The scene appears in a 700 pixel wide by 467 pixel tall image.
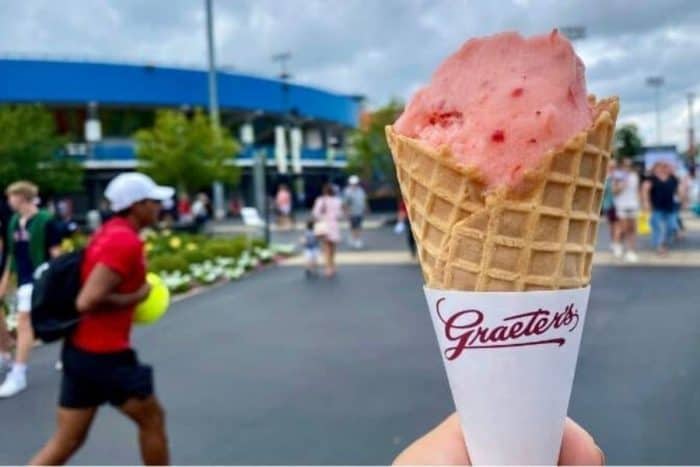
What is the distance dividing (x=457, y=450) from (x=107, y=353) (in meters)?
2.31

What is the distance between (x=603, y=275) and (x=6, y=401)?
25.9ft

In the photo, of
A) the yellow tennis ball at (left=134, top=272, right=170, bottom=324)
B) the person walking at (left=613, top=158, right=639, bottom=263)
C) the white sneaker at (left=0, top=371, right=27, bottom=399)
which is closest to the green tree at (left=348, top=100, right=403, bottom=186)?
the person walking at (left=613, top=158, right=639, bottom=263)

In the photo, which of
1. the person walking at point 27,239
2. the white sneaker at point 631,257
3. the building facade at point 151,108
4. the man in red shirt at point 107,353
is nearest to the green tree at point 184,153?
the building facade at point 151,108

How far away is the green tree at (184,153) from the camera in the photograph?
2891cm

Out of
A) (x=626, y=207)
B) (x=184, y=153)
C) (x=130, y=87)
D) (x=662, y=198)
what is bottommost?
(x=626, y=207)

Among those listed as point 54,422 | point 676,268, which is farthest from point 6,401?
Result: point 676,268

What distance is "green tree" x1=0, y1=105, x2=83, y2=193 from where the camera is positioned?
27347mm

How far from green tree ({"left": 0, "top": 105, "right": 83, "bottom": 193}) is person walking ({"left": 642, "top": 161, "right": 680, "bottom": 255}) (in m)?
23.3

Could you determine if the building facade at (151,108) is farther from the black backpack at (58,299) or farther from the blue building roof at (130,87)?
the black backpack at (58,299)

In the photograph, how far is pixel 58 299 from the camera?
3488 millimetres

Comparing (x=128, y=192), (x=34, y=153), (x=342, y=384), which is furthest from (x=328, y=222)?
(x=34, y=153)

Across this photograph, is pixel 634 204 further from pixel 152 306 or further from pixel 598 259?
pixel 152 306

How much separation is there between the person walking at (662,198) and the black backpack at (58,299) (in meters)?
10.3

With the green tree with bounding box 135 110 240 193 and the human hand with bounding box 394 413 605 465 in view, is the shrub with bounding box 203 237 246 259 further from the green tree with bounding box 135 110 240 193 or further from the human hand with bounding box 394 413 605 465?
the green tree with bounding box 135 110 240 193
